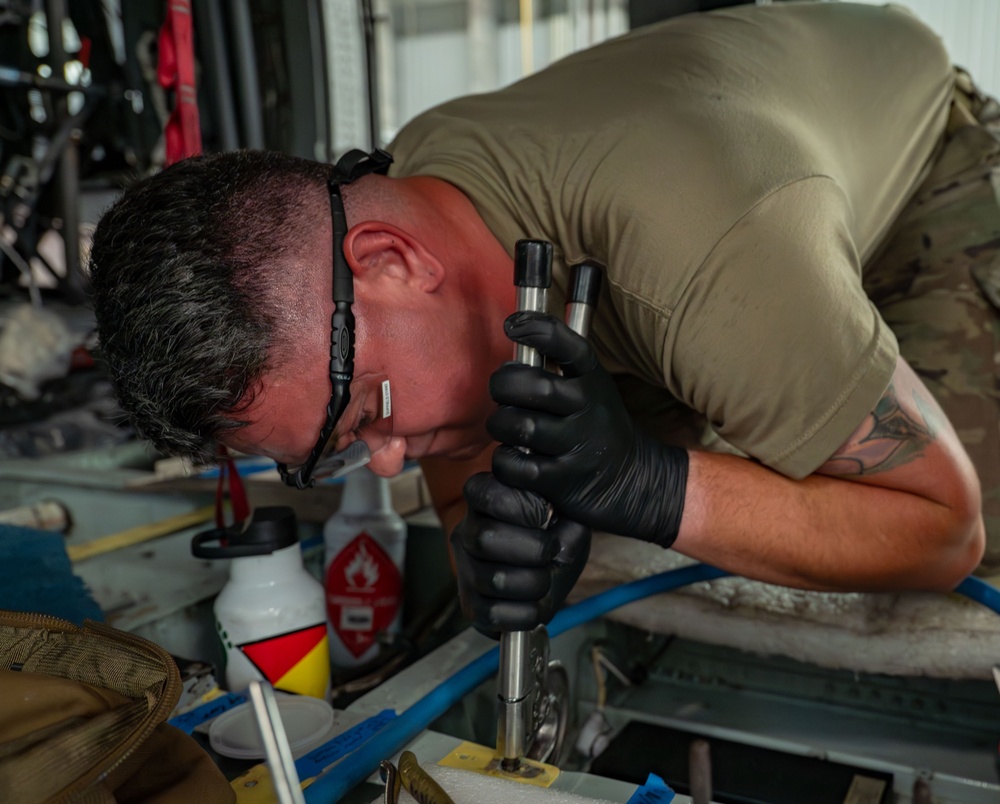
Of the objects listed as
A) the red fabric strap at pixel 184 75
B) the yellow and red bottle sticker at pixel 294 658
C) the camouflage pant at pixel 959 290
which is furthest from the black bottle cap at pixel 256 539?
the camouflage pant at pixel 959 290

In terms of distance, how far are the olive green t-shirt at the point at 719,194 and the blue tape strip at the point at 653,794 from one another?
39cm

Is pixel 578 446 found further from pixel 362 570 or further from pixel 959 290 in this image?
pixel 959 290

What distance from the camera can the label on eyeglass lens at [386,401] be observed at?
98 cm

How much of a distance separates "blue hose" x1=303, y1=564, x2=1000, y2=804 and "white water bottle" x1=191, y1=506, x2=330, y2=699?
169 millimetres

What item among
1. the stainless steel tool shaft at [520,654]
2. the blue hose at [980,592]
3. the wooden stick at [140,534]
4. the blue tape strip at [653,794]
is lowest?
the wooden stick at [140,534]

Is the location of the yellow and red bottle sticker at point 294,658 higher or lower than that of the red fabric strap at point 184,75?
lower

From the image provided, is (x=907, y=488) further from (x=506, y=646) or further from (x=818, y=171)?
(x=506, y=646)

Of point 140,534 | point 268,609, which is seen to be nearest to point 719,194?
point 268,609

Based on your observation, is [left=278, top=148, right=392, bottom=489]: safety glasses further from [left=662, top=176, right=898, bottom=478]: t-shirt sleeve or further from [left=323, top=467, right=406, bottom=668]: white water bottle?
[left=662, top=176, right=898, bottom=478]: t-shirt sleeve

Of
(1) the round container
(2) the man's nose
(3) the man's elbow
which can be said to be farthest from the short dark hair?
(3) the man's elbow

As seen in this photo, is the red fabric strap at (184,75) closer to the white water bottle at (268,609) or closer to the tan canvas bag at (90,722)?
the white water bottle at (268,609)

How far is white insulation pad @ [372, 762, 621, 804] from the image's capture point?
64cm

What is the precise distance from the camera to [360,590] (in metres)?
1.23

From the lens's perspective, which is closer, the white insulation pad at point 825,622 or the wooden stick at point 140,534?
the white insulation pad at point 825,622
